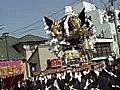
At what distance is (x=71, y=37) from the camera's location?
2116 centimetres

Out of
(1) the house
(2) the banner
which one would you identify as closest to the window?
(1) the house

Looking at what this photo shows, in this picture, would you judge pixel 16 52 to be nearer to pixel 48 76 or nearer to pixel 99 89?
pixel 48 76

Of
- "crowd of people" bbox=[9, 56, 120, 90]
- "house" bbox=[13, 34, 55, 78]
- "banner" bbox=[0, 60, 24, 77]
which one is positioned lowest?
"crowd of people" bbox=[9, 56, 120, 90]

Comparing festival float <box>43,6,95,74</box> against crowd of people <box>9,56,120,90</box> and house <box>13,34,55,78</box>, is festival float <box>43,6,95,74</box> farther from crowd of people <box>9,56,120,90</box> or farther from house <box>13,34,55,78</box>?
house <box>13,34,55,78</box>

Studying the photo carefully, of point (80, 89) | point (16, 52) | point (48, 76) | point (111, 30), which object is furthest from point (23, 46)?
point (80, 89)

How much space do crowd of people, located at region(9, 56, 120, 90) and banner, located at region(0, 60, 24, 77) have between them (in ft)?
16.2

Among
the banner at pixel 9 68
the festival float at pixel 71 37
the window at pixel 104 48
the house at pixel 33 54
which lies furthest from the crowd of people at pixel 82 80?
the window at pixel 104 48

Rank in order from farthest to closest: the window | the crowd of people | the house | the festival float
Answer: the window
the house
the festival float
the crowd of people

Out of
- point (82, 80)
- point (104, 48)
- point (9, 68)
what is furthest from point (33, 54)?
point (82, 80)

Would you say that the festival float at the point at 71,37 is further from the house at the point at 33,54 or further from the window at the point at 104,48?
the window at the point at 104,48

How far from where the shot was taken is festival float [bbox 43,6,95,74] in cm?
2072

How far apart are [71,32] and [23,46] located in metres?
18.2

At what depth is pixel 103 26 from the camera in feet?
173

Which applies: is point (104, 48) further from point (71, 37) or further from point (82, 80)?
point (82, 80)
